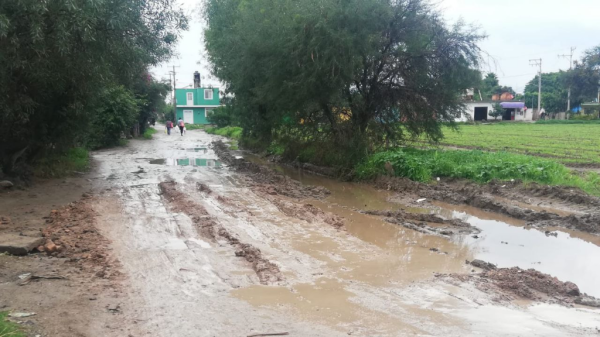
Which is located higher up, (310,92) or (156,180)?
(310,92)

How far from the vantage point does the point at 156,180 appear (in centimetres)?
1612

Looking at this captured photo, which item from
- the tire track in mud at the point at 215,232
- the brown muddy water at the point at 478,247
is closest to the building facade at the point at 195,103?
the tire track in mud at the point at 215,232

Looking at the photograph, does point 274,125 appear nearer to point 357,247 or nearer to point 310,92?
point 310,92

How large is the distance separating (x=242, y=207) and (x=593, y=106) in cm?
7211

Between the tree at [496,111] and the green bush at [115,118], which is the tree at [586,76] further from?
the green bush at [115,118]

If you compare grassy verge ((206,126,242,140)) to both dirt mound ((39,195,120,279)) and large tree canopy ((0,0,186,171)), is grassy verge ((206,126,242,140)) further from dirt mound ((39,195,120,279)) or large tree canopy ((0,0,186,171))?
dirt mound ((39,195,120,279))

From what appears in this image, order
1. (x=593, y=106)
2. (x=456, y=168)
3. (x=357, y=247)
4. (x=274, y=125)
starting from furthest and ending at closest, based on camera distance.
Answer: (x=593, y=106), (x=274, y=125), (x=456, y=168), (x=357, y=247)

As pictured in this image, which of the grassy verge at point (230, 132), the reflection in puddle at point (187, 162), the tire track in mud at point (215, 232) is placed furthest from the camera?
the grassy verge at point (230, 132)

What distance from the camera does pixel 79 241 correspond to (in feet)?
25.7

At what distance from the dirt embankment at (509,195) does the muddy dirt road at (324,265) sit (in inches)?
11.5

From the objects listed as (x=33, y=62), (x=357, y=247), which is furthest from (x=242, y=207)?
(x=33, y=62)

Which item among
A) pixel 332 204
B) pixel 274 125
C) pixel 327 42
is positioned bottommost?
pixel 332 204

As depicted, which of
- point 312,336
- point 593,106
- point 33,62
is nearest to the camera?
point 312,336

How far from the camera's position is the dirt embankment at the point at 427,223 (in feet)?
31.3
